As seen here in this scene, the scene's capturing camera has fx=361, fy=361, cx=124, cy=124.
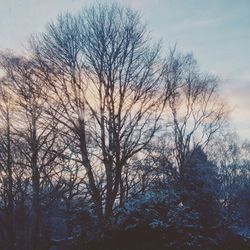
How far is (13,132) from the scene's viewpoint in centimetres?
2000

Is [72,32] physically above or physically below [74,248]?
above

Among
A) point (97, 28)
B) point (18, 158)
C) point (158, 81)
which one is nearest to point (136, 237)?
point (158, 81)

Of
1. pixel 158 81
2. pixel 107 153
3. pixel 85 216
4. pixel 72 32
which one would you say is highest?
pixel 72 32

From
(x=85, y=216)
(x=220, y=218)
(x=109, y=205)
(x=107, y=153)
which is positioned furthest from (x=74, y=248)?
(x=220, y=218)

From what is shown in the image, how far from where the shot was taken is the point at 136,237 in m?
12.9

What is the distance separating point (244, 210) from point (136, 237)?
1469 centimetres

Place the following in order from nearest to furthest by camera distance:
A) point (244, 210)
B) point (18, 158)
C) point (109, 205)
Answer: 1. point (109, 205)
2. point (18, 158)
3. point (244, 210)

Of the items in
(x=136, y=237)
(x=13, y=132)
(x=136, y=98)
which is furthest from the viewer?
(x=13, y=132)

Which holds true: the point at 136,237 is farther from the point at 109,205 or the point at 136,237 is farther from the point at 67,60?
the point at 67,60

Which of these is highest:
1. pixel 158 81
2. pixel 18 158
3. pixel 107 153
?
pixel 158 81

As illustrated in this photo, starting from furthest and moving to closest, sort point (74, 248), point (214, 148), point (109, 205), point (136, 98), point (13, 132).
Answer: point (214, 148) → point (13, 132) → point (136, 98) → point (109, 205) → point (74, 248)

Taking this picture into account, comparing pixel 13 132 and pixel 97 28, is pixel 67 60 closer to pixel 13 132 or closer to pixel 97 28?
pixel 97 28

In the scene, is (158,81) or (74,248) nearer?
(74,248)

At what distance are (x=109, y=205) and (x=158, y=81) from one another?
6.40 metres
